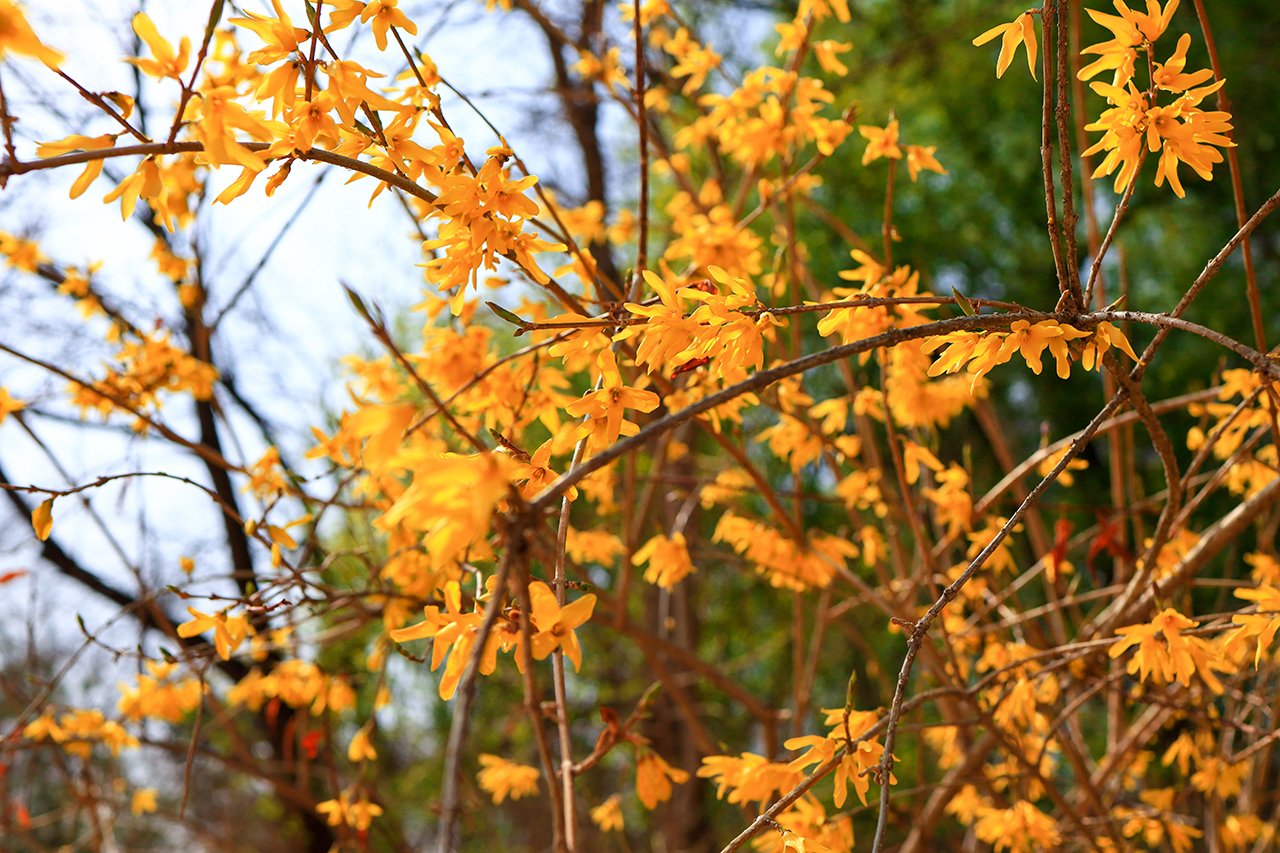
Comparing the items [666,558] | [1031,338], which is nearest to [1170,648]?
[1031,338]

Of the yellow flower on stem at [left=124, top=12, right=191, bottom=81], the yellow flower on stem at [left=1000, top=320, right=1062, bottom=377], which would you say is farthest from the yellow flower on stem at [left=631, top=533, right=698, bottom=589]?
the yellow flower on stem at [left=124, top=12, right=191, bottom=81]

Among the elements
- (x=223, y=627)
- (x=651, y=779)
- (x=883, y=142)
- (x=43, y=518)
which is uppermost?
(x=883, y=142)

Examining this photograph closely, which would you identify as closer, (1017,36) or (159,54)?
(159,54)

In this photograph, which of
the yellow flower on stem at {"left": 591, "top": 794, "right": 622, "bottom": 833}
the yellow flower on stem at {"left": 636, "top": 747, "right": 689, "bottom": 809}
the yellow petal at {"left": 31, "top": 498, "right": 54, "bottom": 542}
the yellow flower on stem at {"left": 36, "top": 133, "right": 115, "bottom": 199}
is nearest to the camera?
the yellow flower on stem at {"left": 36, "top": 133, "right": 115, "bottom": 199}

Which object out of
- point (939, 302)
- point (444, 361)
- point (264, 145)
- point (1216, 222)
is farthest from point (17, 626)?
point (1216, 222)

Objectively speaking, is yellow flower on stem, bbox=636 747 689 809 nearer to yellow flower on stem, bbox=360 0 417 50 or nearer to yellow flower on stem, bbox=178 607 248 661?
yellow flower on stem, bbox=178 607 248 661

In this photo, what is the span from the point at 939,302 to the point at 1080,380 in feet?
17.8

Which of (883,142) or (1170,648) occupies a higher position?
(883,142)

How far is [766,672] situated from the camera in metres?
6.16

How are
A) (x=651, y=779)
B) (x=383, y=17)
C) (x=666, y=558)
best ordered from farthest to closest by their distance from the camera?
(x=666, y=558) < (x=651, y=779) < (x=383, y=17)

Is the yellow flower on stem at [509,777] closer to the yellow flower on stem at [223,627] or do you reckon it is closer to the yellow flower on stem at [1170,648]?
the yellow flower on stem at [223,627]

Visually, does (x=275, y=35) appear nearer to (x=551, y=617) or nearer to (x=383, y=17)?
(x=383, y=17)

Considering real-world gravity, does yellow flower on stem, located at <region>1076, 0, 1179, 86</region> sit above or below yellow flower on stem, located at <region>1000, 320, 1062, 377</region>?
above

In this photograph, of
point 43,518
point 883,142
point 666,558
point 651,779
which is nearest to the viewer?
point 43,518
